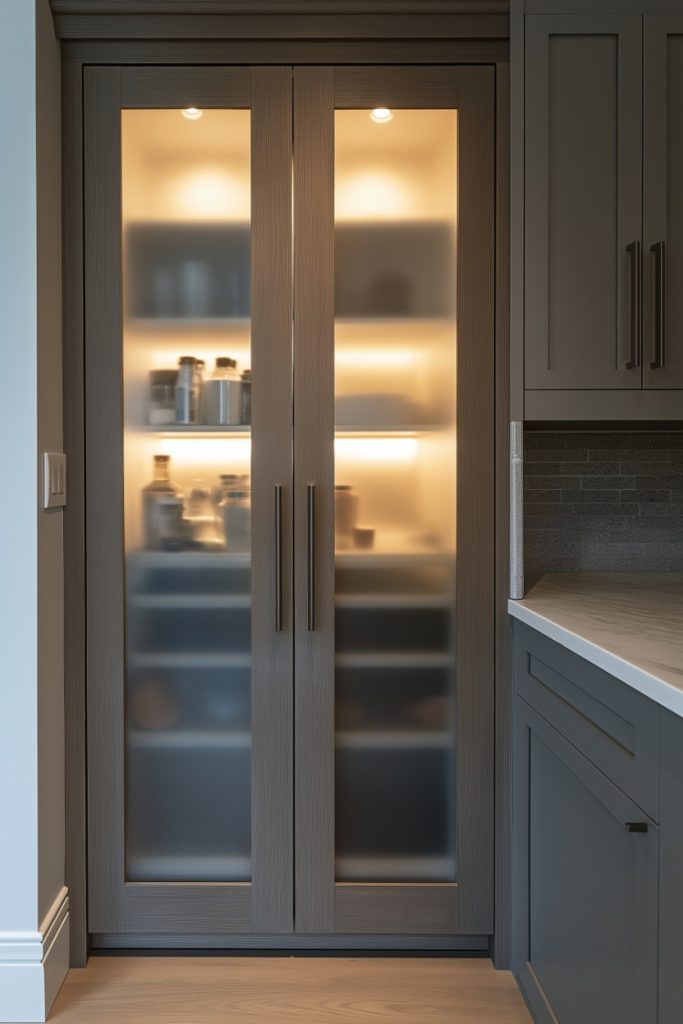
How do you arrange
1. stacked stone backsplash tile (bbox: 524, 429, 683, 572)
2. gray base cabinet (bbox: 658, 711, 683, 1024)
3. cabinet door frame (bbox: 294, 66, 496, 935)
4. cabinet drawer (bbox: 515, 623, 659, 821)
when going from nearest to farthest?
1. gray base cabinet (bbox: 658, 711, 683, 1024)
2. cabinet drawer (bbox: 515, 623, 659, 821)
3. cabinet door frame (bbox: 294, 66, 496, 935)
4. stacked stone backsplash tile (bbox: 524, 429, 683, 572)

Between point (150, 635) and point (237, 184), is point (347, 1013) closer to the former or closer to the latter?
point (150, 635)

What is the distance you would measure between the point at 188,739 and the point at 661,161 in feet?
5.81

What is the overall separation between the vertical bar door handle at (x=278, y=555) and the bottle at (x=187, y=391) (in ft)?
0.94

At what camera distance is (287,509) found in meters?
2.09

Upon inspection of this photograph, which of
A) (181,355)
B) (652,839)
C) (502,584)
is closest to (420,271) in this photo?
(181,355)

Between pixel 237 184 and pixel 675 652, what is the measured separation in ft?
5.01

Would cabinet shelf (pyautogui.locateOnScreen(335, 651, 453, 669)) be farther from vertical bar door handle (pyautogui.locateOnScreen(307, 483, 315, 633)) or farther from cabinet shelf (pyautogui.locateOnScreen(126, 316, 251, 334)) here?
cabinet shelf (pyautogui.locateOnScreen(126, 316, 251, 334))

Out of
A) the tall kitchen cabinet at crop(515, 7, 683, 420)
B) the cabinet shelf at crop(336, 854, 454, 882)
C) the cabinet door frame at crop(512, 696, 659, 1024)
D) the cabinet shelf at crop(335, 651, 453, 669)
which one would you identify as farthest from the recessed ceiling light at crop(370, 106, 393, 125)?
the cabinet shelf at crop(336, 854, 454, 882)

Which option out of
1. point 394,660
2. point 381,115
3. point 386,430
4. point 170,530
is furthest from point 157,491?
point 381,115

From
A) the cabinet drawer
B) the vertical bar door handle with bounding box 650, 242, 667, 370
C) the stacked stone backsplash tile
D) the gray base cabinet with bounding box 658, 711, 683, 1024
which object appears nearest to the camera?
the gray base cabinet with bounding box 658, 711, 683, 1024

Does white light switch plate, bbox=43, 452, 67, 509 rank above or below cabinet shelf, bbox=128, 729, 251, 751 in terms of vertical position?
above

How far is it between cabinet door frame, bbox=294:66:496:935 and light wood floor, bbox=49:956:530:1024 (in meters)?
0.10

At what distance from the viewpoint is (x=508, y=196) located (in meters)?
2.07

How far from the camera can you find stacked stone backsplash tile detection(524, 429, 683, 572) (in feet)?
7.76
